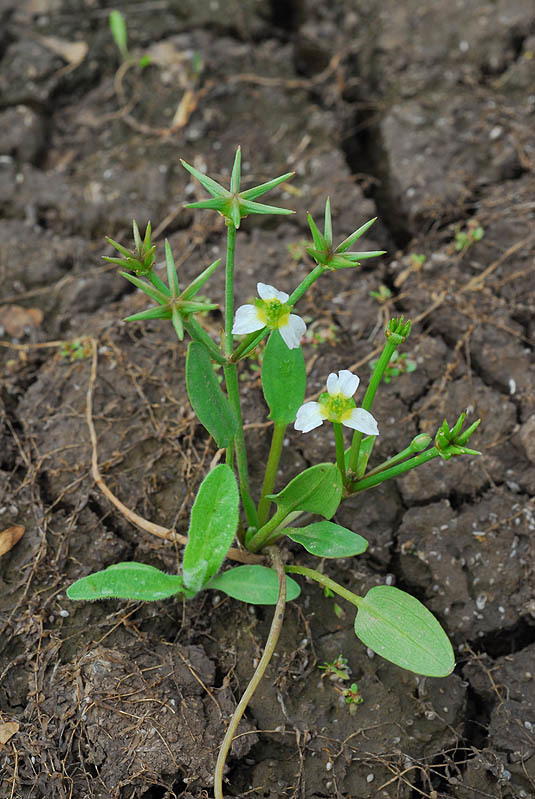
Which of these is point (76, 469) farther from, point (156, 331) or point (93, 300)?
point (93, 300)

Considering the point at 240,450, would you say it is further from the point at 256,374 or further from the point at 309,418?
the point at 256,374

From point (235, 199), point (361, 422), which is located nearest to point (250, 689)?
point (361, 422)

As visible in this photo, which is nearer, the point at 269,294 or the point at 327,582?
the point at 269,294

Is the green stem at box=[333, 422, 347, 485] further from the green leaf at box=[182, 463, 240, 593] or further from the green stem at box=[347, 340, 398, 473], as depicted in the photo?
the green leaf at box=[182, 463, 240, 593]

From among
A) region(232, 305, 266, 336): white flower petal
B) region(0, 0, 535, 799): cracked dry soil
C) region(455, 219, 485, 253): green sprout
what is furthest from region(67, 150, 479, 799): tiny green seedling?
region(455, 219, 485, 253): green sprout

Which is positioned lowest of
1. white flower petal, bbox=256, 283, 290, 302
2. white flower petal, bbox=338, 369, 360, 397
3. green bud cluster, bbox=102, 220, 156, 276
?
white flower petal, bbox=338, 369, 360, 397
